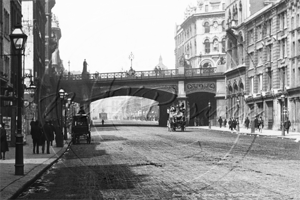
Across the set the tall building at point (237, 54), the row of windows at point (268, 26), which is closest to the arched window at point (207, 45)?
the tall building at point (237, 54)

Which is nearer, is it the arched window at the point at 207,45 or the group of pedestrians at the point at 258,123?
the group of pedestrians at the point at 258,123

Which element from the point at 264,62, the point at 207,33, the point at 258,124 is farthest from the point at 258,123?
the point at 207,33

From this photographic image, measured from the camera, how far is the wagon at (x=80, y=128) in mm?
37562

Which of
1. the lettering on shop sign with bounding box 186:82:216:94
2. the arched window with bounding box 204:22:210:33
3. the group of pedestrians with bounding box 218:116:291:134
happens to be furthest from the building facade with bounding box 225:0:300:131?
the arched window with bounding box 204:22:210:33

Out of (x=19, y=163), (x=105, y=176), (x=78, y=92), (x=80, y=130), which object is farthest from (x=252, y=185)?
(x=78, y=92)

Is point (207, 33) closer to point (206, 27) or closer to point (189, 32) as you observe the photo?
point (206, 27)

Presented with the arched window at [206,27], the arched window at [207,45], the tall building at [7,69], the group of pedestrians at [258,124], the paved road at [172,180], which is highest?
the arched window at [206,27]

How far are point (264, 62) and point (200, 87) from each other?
2131 centimetres

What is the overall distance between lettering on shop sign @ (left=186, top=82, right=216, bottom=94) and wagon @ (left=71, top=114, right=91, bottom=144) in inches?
1977

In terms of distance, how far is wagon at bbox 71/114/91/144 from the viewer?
37.6m

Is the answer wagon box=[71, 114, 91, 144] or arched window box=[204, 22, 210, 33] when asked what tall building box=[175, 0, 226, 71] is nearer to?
arched window box=[204, 22, 210, 33]

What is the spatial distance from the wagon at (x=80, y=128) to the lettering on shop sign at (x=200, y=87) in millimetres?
50214

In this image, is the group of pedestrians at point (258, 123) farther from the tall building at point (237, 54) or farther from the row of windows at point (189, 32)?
the row of windows at point (189, 32)

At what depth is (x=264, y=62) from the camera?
6712 cm
